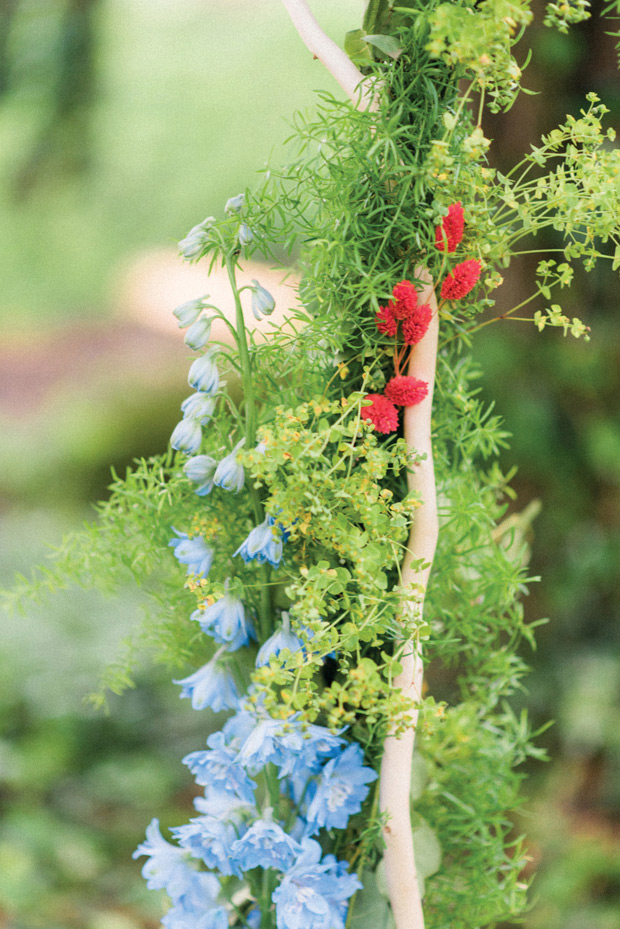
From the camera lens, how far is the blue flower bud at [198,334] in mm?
430

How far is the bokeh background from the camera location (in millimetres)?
1161

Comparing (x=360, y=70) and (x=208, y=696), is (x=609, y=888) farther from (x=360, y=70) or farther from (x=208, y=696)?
(x=360, y=70)

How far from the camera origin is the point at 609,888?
4.01 feet

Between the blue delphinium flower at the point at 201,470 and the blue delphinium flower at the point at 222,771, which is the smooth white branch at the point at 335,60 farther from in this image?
the blue delphinium flower at the point at 222,771

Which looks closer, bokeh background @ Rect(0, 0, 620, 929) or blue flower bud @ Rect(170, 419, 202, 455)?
blue flower bud @ Rect(170, 419, 202, 455)

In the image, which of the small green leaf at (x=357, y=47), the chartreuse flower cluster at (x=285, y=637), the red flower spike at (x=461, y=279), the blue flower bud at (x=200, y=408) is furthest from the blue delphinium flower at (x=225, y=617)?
the small green leaf at (x=357, y=47)

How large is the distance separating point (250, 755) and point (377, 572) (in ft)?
0.39

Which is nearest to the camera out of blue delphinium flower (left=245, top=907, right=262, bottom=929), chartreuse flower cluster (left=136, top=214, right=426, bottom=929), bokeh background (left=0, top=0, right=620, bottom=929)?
chartreuse flower cluster (left=136, top=214, right=426, bottom=929)

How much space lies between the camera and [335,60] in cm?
44

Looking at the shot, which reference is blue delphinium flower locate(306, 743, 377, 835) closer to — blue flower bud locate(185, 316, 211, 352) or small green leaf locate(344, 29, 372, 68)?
blue flower bud locate(185, 316, 211, 352)

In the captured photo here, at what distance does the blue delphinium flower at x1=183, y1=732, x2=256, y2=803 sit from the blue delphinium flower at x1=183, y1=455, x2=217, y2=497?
152 millimetres

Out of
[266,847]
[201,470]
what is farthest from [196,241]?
[266,847]

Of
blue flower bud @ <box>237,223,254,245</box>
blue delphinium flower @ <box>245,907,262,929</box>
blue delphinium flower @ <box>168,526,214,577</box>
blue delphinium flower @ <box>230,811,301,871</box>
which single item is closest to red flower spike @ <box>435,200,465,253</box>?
blue flower bud @ <box>237,223,254,245</box>

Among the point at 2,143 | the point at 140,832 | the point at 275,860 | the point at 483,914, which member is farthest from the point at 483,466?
the point at 2,143
